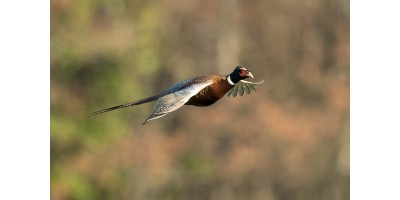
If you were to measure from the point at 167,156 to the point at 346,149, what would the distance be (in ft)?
11.6

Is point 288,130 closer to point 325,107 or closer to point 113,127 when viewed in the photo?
point 325,107

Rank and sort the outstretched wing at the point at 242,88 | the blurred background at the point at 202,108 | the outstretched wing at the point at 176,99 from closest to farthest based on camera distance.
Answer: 1. the outstretched wing at the point at 176,99
2. the outstretched wing at the point at 242,88
3. the blurred background at the point at 202,108

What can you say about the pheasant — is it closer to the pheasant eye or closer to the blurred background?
the pheasant eye

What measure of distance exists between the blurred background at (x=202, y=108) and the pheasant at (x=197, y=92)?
10031 mm

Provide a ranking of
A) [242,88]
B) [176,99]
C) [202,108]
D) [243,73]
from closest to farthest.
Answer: [176,99] → [243,73] → [242,88] → [202,108]

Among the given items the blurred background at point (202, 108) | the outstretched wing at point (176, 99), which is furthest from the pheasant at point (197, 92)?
the blurred background at point (202, 108)

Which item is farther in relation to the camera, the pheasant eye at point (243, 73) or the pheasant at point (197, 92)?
the pheasant eye at point (243, 73)

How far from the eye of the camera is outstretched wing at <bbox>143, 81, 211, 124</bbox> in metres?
3.28

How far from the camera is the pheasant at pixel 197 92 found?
333 centimetres

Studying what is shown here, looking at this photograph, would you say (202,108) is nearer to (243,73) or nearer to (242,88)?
(242,88)

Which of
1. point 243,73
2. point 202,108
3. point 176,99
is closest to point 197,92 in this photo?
point 176,99

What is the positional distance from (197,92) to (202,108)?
430 inches

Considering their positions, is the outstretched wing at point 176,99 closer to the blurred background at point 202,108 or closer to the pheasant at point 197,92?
the pheasant at point 197,92

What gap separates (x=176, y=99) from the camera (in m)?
3.34
